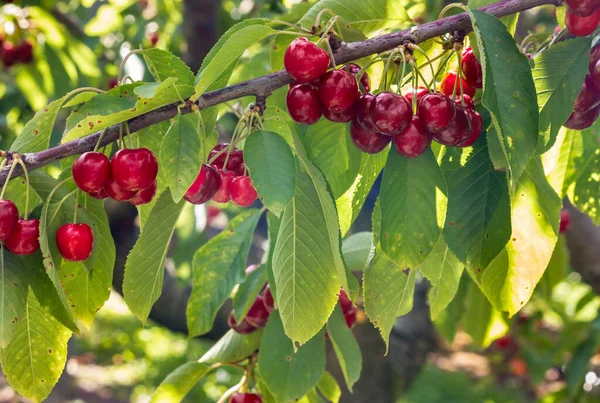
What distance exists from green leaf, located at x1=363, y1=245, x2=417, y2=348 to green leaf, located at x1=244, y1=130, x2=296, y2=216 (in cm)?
29

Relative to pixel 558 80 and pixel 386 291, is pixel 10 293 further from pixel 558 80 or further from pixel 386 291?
pixel 558 80

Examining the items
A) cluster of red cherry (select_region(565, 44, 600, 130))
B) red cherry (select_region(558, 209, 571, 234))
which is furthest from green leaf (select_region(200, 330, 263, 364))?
red cherry (select_region(558, 209, 571, 234))

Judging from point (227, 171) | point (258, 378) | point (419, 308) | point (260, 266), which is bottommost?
point (419, 308)

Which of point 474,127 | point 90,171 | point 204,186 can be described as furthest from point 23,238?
point 474,127

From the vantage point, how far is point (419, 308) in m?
4.08

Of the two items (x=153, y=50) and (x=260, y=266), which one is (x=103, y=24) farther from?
(x=153, y=50)

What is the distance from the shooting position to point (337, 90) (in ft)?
3.75

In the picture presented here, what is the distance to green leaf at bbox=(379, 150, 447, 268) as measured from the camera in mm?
1085

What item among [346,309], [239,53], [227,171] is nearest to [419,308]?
[346,309]

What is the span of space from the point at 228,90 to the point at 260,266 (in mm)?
817

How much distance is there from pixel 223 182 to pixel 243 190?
53mm

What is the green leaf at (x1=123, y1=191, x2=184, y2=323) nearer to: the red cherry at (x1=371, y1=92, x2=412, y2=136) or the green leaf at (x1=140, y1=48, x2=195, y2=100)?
the green leaf at (x1=140, y1=48, x2=195, y2=100)

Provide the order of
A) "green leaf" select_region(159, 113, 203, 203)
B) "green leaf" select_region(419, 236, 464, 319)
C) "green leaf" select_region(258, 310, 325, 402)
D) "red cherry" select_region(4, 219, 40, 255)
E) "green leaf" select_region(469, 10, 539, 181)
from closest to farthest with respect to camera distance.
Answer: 1. "green leaf" select_region(469, 10, 539, 181)
2. "green leaf" select_region(159, 113, 203, 203)
3. "red cherry" select_region(4, 219, 40, 255)
4. "green leaf" select_region(419, 236, 464, 319)
5. "green leaf" select_region(258, 310, 325, 402)

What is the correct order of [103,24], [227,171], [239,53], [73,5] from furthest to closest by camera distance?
1. [73,5]
2. [103,24]
3. [227,171]
4. [239,53]
